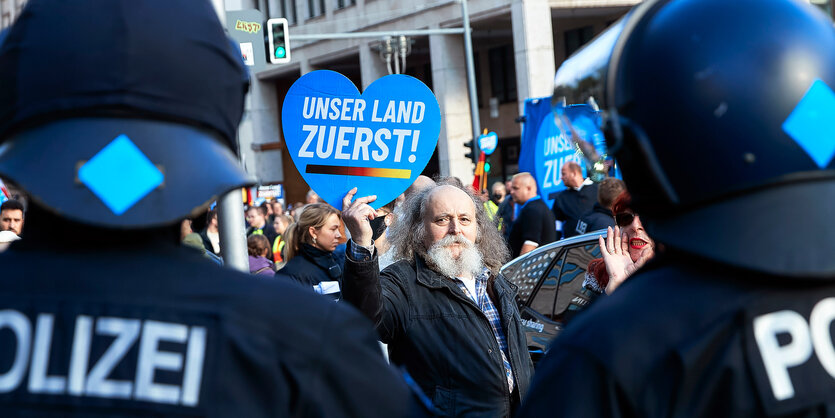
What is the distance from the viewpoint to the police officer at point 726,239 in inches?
56.8

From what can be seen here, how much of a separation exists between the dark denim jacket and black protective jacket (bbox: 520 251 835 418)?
7.73 feet

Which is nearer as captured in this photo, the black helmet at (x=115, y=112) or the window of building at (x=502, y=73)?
the black helmet at (x=115, y=112)

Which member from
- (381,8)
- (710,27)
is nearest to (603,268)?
(710,27)

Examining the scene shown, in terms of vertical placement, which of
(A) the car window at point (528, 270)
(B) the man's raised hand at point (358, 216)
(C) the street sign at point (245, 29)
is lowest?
(A) the car window at point (528, 270)

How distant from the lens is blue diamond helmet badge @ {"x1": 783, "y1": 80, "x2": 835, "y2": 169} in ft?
4.85

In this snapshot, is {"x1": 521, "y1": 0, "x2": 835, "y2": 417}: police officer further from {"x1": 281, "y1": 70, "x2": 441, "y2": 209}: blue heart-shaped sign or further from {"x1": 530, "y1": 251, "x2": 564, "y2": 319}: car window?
{"x1": 530, "y1": 251, "x2": 564, "y2": 319}: car window

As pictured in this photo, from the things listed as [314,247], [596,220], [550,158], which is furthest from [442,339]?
[550,158]

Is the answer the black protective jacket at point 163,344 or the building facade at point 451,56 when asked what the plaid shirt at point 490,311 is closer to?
the black protective jacket at point 163,344

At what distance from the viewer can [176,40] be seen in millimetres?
1487

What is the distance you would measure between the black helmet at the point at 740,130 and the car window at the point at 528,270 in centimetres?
501

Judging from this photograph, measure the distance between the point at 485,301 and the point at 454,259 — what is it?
229 mm

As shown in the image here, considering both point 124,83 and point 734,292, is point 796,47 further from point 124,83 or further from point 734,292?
point 124,83

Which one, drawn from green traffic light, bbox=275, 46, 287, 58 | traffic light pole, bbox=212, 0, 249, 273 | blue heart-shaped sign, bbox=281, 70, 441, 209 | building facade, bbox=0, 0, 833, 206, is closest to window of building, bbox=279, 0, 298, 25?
building facade, bbox=0, 0, 833, 206

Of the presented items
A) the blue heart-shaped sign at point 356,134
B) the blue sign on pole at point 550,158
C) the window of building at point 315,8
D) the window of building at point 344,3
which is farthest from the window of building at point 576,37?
the blue heart-shaped sign at point 356,134
